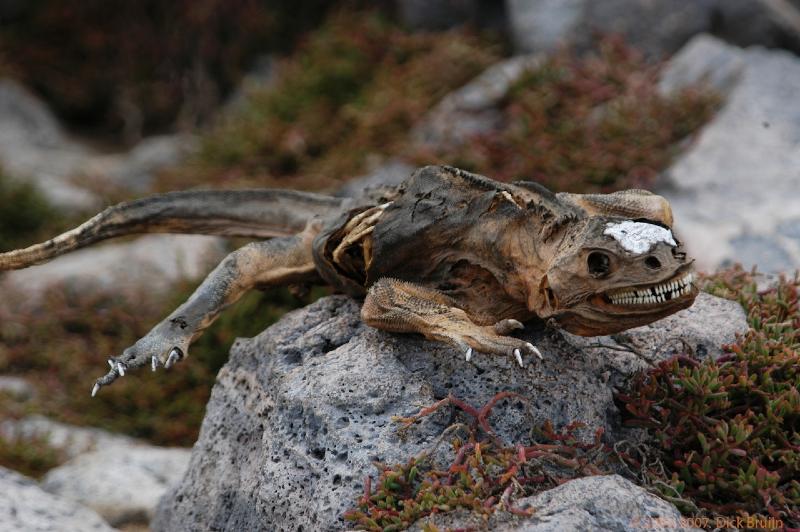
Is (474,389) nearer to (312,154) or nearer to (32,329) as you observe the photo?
(32,329)

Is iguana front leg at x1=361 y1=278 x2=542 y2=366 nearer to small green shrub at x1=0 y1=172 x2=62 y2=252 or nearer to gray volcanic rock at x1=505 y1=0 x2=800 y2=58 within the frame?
gray volcanic rock at x1=505 y1=0 x2=800 y2=58

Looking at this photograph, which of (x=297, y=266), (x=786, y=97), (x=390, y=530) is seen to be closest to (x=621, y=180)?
(x=786, y=97)

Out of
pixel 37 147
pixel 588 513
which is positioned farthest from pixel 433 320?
pixel 37 147

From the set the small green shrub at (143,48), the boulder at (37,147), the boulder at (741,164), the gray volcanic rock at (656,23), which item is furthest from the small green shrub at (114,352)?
the small green shrub at (143,48)

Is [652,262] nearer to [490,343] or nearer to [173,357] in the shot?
[490,343]

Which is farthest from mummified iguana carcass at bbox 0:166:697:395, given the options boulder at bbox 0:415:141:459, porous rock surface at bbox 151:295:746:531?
boulder at bbox 0:415:141:459

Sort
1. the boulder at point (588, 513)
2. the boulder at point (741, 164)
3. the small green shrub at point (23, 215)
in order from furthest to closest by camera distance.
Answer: the small green shrub at point (23, 215) → the boulder at point (741, 164) → the boulder at point (588, 513)

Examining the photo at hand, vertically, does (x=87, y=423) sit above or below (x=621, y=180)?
above

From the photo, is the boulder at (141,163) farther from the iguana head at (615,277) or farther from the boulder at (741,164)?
the iguana head at (615,277)
